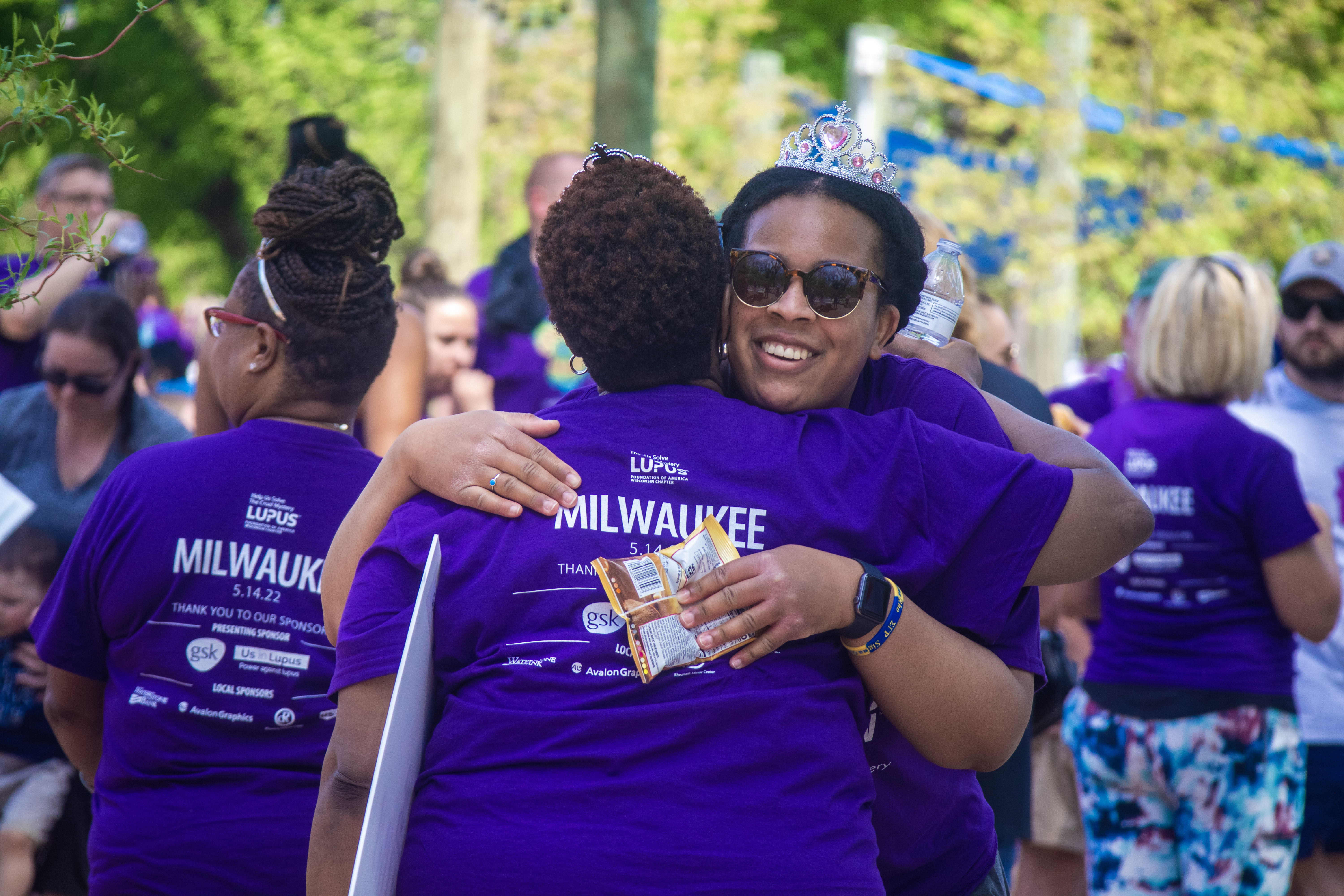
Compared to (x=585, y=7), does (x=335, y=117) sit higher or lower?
lower

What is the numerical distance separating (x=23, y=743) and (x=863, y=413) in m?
2.74

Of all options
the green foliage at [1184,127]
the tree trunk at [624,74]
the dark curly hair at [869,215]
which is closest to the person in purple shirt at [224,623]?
the dark curly hair at [869,215]

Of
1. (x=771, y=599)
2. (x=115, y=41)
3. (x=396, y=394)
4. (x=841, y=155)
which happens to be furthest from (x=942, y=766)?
(x=396, y=394)

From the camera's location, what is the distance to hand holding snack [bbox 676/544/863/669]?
75.2 inches

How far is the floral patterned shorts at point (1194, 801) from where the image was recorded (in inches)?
166

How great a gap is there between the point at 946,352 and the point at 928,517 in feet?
2.48

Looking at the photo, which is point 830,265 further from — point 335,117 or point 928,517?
point 335,117

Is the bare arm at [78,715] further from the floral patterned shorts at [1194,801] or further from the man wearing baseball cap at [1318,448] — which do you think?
the man wearing baseball cap at [1318,448]

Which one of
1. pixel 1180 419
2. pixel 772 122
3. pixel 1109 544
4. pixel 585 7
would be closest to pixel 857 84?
pixel 772 122

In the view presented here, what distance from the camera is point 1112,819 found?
14.8 feet

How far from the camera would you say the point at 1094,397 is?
6.48m

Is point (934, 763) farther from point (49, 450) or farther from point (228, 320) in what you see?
point (49, 450)

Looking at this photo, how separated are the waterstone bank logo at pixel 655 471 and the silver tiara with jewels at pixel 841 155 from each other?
734mm

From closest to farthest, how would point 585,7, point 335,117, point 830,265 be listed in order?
1. point 830,265
2. point 335,117
3. point 585,7
